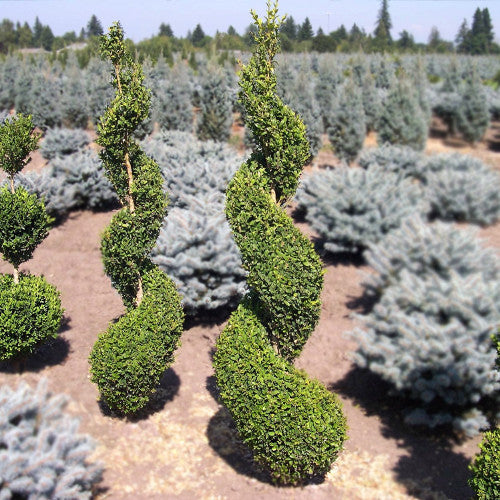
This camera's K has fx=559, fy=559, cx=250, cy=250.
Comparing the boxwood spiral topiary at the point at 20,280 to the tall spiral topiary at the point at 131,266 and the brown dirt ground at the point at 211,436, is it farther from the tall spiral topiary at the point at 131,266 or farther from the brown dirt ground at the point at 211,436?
the tall spiral topiary at the point at 131,266

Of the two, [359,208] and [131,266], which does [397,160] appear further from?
[131,266]

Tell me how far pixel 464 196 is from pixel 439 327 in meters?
5.88

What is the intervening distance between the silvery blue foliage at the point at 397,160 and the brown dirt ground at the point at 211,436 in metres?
5.39

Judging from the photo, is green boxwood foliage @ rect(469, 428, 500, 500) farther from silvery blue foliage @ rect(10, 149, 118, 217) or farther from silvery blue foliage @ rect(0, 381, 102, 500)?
silvery blue foliage @ rect(10, 149, 118, 217)

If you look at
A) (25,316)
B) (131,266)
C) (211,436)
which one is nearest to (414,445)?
(211,436)

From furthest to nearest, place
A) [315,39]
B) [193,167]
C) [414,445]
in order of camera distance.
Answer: [315,39]
[193,167]
[414,445]

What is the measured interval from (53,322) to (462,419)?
16.5ft

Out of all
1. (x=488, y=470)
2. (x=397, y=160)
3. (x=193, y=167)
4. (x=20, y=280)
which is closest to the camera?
(x=488, y=470)

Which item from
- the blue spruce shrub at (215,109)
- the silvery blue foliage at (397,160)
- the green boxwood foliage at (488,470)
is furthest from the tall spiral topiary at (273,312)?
the blue spruce shrub at (215,109)

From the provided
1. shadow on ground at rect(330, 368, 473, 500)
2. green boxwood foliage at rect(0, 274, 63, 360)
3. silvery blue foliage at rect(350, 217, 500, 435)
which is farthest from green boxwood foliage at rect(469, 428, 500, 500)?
green boxwood foliage at rect(0, 274, 63, 360)

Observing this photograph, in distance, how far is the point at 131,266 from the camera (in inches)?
266

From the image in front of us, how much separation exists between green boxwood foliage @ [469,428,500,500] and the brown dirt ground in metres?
0.82

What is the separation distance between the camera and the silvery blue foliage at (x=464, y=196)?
11039 millimetres

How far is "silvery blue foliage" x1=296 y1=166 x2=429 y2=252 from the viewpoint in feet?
33.5
